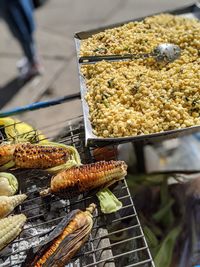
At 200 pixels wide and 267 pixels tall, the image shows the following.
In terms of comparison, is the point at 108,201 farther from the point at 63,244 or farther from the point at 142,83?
the point at 142,83

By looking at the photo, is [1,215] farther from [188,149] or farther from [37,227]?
[188,149]

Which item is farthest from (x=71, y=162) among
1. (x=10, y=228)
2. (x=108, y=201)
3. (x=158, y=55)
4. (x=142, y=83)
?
(x=158, y=55)

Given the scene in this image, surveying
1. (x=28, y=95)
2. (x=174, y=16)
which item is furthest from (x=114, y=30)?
(x=28, y=95)

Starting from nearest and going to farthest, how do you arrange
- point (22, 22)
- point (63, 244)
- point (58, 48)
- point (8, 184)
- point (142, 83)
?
point (63, 244)
point (8, 184)
point (142, 83)
point (22, 22)
point (58, 48)

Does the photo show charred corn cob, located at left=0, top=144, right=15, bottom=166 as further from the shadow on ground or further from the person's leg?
the person's leg

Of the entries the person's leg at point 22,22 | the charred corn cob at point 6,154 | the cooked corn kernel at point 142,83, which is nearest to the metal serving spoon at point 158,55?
the cooked corn kernel at point 142,83
